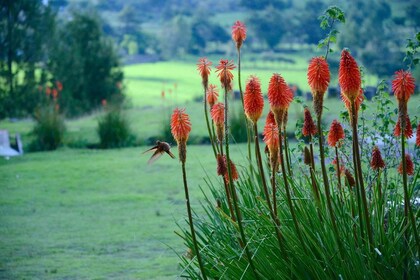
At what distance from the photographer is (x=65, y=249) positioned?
6.14m

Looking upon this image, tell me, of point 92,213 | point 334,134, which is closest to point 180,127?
point 334,134

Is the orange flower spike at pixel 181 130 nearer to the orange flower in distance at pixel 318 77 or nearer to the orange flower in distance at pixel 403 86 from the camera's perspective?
the orange flower in distance at pixel 318 77

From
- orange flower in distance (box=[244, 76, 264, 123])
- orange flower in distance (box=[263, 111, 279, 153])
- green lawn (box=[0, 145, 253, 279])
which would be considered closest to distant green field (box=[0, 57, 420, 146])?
green lawn (box=[0, 145, 253, 279])

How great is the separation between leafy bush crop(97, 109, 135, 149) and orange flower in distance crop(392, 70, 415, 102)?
32.1ft

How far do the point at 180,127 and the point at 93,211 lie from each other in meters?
5.58

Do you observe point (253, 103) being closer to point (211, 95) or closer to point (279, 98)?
point (279, 98)

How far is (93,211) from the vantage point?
7785mm

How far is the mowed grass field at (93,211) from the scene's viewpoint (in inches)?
221

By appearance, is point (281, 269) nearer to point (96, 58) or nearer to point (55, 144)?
point (55, 144)

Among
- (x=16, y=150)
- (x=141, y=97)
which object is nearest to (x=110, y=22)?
(x=141, y=97)

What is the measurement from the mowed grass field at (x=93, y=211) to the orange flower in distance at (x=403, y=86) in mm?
589

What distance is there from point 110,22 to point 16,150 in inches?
1192

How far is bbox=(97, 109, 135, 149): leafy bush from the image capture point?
12.0m

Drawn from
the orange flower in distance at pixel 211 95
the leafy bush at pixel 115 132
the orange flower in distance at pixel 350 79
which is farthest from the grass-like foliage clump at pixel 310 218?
the leafy bush at pixel 115 132
